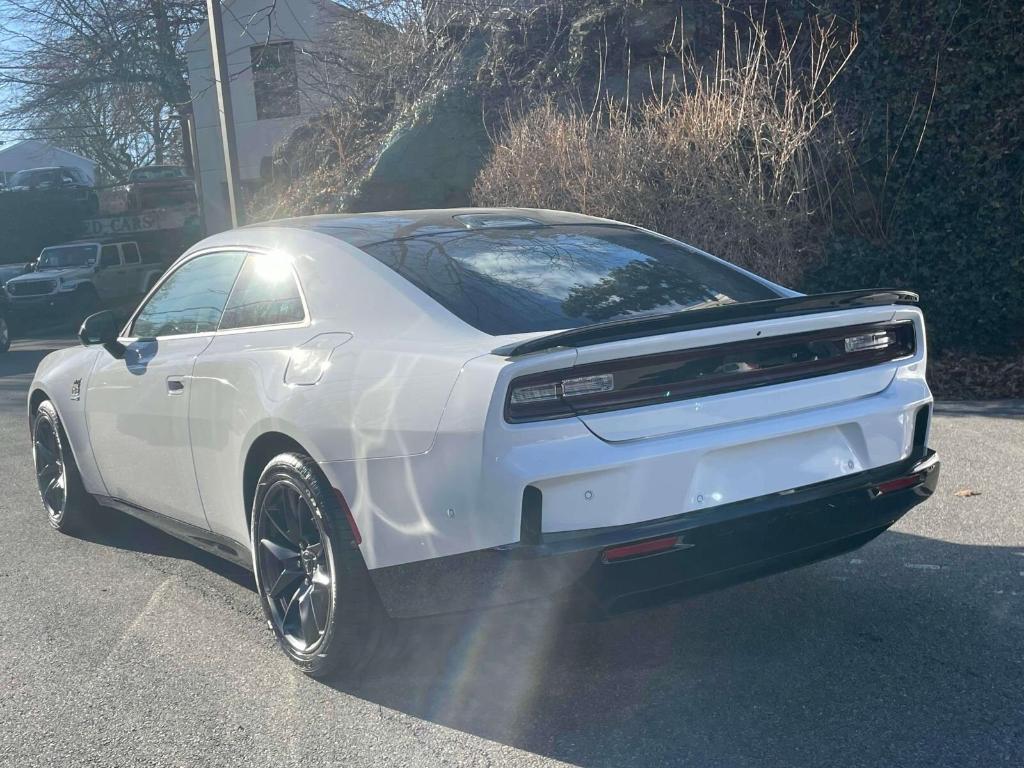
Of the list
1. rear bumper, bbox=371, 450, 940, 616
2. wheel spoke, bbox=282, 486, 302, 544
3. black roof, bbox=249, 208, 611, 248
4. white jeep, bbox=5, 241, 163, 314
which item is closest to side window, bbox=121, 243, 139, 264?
white jeep, bbox=5, 241, 163, 314

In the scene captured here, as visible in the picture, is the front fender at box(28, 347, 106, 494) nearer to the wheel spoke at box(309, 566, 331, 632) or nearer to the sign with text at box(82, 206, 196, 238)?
the wheel spoke at box(309, 566, 331, 632)

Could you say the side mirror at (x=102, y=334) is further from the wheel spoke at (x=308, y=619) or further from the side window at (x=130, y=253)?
the side window at (x=130, y=253)

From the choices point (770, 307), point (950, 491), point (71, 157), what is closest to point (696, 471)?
point (770, 307)

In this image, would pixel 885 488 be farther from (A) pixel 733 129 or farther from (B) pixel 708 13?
(B) pixel 708 13

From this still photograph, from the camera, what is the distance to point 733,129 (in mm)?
10461

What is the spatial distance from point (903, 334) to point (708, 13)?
10468 millimetres

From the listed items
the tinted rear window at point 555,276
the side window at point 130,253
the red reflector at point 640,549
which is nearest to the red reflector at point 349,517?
the tinted rear window at point 555,276

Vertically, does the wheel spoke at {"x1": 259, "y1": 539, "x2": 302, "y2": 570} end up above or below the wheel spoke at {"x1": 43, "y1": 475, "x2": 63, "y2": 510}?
above

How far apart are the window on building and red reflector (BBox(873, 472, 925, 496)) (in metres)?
23.1

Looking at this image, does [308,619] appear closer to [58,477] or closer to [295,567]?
[295,567]

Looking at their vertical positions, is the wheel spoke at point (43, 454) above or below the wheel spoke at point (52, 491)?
above

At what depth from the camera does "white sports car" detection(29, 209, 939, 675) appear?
315cm

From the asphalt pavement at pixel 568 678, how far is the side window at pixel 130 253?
1853 centimetres

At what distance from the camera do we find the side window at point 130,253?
2239 centimetres
